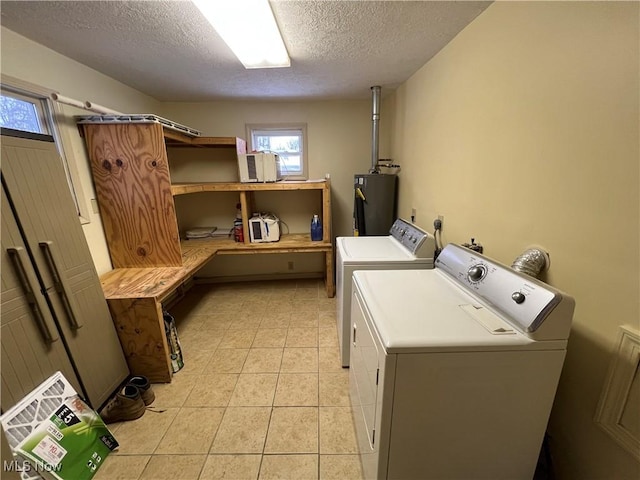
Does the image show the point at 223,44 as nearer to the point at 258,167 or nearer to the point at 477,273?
the point at 258,167

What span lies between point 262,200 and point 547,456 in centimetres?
323

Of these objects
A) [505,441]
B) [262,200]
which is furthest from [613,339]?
[262,200]

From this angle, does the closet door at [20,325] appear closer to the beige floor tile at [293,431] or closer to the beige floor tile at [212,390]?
the beige floor tile at [212,390]

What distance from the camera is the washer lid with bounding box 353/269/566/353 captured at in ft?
2.76

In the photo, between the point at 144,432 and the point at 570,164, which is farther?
the point at 144,432

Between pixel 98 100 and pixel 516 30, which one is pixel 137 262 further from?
pixel 516 30

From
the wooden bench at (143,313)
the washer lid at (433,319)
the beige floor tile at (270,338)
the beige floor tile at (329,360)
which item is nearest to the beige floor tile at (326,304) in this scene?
the beige floor tile at (270,338)

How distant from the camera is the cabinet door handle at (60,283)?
4.48ft

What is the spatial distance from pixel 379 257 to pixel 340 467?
3.91 feet

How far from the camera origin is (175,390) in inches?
71.4

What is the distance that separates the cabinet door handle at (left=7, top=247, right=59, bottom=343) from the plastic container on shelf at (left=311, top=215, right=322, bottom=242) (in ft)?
7.37

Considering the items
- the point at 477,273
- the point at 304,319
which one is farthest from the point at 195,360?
the point at 477,273

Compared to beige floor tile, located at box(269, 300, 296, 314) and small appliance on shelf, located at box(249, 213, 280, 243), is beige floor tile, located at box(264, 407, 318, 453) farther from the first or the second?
small appliance on shelf, located at box(249, 213, 280, 243)

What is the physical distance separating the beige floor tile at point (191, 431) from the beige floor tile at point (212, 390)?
0.05 metres
